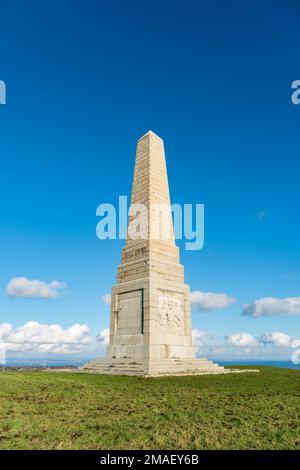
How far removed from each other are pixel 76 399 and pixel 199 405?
3328mm

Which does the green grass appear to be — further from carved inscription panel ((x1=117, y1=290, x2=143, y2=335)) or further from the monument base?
carved inscription panel ((x1=117, y1=290, x2=143, y2=335))

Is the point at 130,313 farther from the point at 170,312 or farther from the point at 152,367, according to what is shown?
the point at 152,367

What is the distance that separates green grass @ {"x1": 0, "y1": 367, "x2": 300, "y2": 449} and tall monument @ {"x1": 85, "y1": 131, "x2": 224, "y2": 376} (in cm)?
737

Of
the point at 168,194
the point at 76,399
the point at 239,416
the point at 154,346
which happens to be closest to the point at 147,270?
the point at 154,346

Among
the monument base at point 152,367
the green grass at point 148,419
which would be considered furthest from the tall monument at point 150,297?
the green grass at point 148,419

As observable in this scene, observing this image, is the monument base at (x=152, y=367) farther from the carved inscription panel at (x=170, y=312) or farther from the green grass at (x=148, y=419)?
the green grass at (x=148, y=419)

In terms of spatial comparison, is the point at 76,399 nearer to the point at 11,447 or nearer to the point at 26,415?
the point at 26,415

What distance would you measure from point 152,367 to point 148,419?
34.5 ft

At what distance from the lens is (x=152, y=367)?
16844 millimetres

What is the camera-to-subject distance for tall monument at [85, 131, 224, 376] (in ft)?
62.0

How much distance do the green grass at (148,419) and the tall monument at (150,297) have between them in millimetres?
7370

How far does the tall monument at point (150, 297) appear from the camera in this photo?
18.9 meters

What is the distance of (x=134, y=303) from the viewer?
20688 millimetres

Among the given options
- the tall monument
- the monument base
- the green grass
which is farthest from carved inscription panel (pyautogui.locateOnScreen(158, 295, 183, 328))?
the green grass
